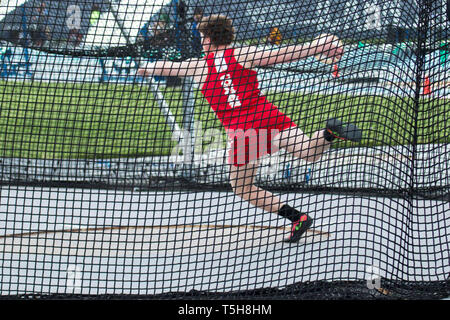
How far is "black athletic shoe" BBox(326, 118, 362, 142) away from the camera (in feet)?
8.21

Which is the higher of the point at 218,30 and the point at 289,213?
the point at 218,30

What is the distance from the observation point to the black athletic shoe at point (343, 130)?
2.50 m

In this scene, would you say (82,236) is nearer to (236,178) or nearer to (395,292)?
(236,178)

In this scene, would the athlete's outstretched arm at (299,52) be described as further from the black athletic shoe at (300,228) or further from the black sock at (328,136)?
the black athletic shoe at (300,228)

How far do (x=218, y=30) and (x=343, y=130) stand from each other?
0.80 meters

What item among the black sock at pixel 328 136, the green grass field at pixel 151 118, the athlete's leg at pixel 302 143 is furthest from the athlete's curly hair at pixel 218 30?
the black sock at pixel 328 136

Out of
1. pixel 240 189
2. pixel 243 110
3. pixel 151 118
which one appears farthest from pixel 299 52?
pixel 151 118

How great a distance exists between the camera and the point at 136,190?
13.7 ft

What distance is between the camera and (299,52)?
2.55 m

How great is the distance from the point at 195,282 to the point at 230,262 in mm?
282

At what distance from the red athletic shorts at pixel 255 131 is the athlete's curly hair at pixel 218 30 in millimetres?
374

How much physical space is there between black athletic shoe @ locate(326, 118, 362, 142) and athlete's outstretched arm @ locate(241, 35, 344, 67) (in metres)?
0.30

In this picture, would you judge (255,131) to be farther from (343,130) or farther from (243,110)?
(343,130)
